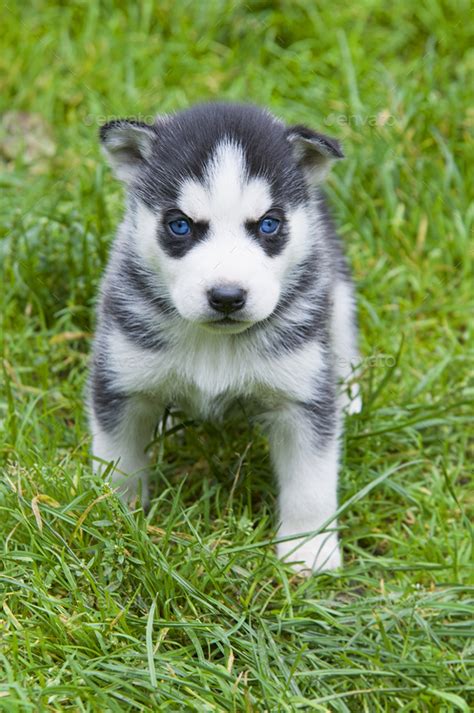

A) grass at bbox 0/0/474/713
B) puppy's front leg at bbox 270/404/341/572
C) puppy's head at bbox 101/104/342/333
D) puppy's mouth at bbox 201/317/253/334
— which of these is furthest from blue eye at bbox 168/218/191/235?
grass at bbox 0/0/474/713

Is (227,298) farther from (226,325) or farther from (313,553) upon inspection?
(313,553)

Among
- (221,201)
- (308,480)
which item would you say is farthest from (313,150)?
(308,480)

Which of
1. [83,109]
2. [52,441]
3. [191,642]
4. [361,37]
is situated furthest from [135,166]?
[361,37]

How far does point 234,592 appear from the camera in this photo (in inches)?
191

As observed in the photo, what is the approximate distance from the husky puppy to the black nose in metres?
0.04

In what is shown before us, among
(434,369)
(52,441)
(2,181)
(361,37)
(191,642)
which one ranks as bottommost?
(191,642)

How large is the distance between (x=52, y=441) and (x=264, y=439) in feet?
3.90

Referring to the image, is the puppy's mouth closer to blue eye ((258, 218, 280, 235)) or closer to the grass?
blue eye ((258, 218, 280, 235))

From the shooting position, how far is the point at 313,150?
17.0ft

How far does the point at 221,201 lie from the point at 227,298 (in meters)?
0.47

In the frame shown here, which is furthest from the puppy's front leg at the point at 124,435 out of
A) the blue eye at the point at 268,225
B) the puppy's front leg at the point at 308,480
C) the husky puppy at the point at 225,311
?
the blue eye at the point at 268,225

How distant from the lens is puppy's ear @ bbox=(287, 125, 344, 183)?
5.00 meters

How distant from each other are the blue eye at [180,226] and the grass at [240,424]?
4.00ft

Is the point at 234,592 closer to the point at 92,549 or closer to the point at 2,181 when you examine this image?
the point at 92,549
